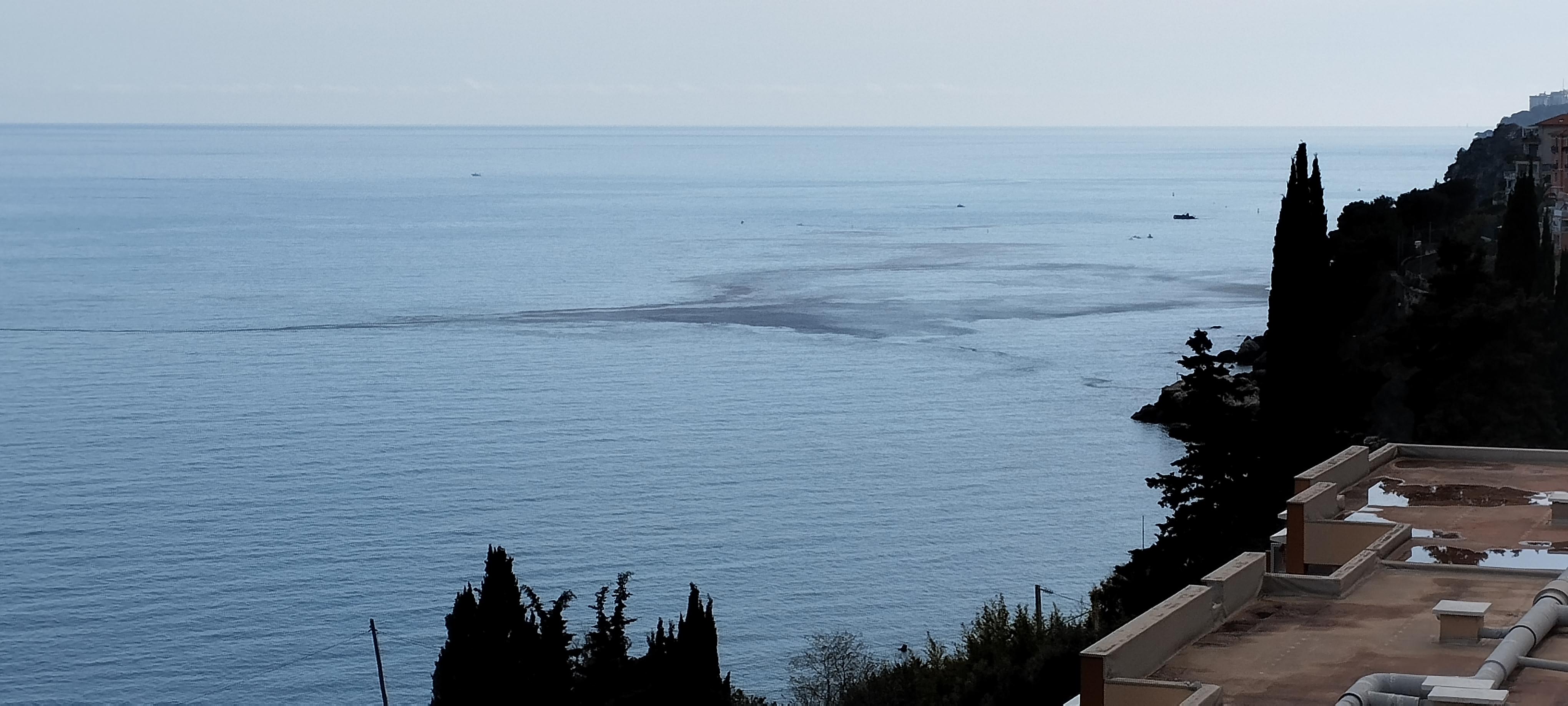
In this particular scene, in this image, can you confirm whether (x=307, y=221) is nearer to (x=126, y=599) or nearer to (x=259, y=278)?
(x=259, y=278)

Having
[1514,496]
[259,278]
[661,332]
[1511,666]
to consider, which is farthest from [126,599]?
[259,278]

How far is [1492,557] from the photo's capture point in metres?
13.8

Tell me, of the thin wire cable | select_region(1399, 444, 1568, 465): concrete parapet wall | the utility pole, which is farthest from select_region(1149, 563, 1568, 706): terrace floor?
the thin wire cable

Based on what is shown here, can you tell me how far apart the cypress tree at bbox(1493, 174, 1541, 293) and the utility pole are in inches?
973

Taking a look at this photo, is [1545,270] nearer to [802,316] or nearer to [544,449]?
[544,449]

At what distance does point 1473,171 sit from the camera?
93.6 m

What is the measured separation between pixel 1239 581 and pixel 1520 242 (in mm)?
27426

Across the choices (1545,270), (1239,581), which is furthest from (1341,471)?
(1545,270)

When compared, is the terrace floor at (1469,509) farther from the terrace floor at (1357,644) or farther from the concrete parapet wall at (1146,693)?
the concrete parapet wall at (1146,693)

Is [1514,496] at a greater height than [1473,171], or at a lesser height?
lesser

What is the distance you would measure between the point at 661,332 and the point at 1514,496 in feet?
208

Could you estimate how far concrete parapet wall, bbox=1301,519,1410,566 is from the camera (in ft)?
46.6

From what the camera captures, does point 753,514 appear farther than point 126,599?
Yes

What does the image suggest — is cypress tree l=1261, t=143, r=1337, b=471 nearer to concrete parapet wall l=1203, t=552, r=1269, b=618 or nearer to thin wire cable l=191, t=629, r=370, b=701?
concrete parapet wall l=1203, t=552, r=1269, b=618
